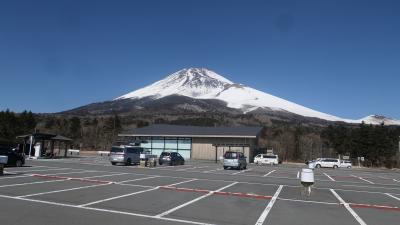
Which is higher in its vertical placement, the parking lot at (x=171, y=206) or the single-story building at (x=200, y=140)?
the single-story building at (x=200, y=140)

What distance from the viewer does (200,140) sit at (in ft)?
196

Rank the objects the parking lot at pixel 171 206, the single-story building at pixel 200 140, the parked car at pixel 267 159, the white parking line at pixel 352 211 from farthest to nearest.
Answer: the single-story building at pixel 200 140, the parked car at pixel 267 159, the white parking line at pixel 352 211, the parking lot at pixel 171 206

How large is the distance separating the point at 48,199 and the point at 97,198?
1.32 m

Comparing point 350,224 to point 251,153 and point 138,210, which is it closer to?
point 138,210

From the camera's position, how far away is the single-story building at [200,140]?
186ft

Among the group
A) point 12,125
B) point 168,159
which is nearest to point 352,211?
point 168,159

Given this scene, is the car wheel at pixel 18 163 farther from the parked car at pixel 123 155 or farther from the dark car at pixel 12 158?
the parked car at pixel 123 155

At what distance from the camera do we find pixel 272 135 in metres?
78.8

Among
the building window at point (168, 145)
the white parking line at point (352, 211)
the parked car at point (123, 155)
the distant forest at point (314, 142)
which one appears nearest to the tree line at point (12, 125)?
the distant forest at point (314, 142)

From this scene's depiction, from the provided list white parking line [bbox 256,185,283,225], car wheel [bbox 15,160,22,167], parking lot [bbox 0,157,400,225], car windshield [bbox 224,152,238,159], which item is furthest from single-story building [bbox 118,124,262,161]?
white parking line [bbox 256,185,283,225]

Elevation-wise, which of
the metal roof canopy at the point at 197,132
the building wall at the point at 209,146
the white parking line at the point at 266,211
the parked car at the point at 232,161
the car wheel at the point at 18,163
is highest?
the metal roof canopy at the point at 197,132

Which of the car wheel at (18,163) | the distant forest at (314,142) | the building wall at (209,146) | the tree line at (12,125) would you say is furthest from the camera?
the distant forest at (314,142)

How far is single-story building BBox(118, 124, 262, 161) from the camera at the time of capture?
5684cm

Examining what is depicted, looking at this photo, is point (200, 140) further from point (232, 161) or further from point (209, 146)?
point (232, 161)
